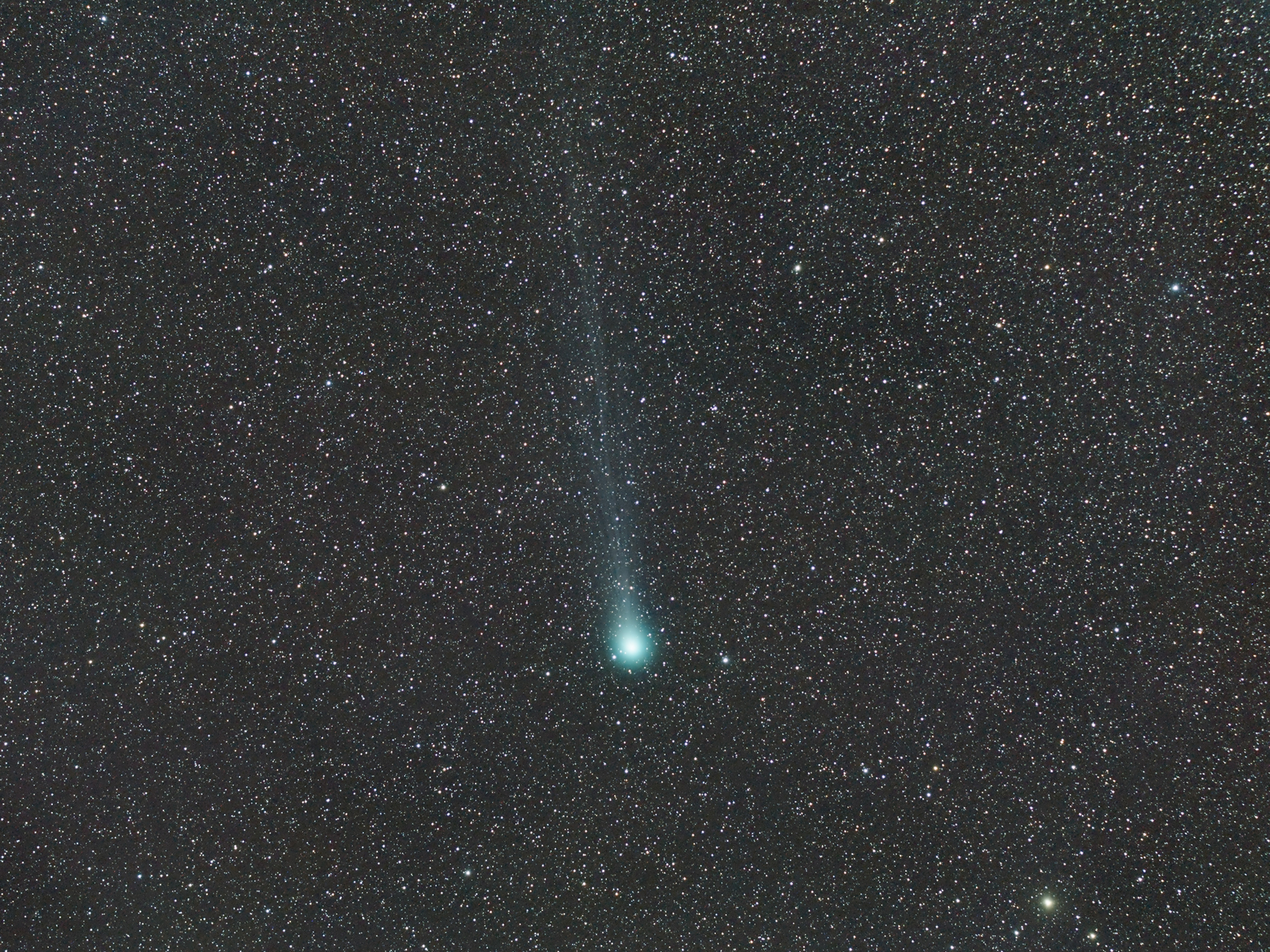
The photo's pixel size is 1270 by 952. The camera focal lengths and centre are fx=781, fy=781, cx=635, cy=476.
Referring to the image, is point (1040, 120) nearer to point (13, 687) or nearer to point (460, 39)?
point (460, 39)

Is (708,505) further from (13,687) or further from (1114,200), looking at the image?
(13,687)

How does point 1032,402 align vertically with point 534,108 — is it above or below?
below

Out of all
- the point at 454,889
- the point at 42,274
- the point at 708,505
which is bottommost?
the point at 454,889

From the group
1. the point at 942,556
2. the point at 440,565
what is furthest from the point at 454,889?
the point at 942,556

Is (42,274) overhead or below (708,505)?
overhead

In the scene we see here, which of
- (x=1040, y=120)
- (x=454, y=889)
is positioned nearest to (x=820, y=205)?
(x=1040, y=120)
